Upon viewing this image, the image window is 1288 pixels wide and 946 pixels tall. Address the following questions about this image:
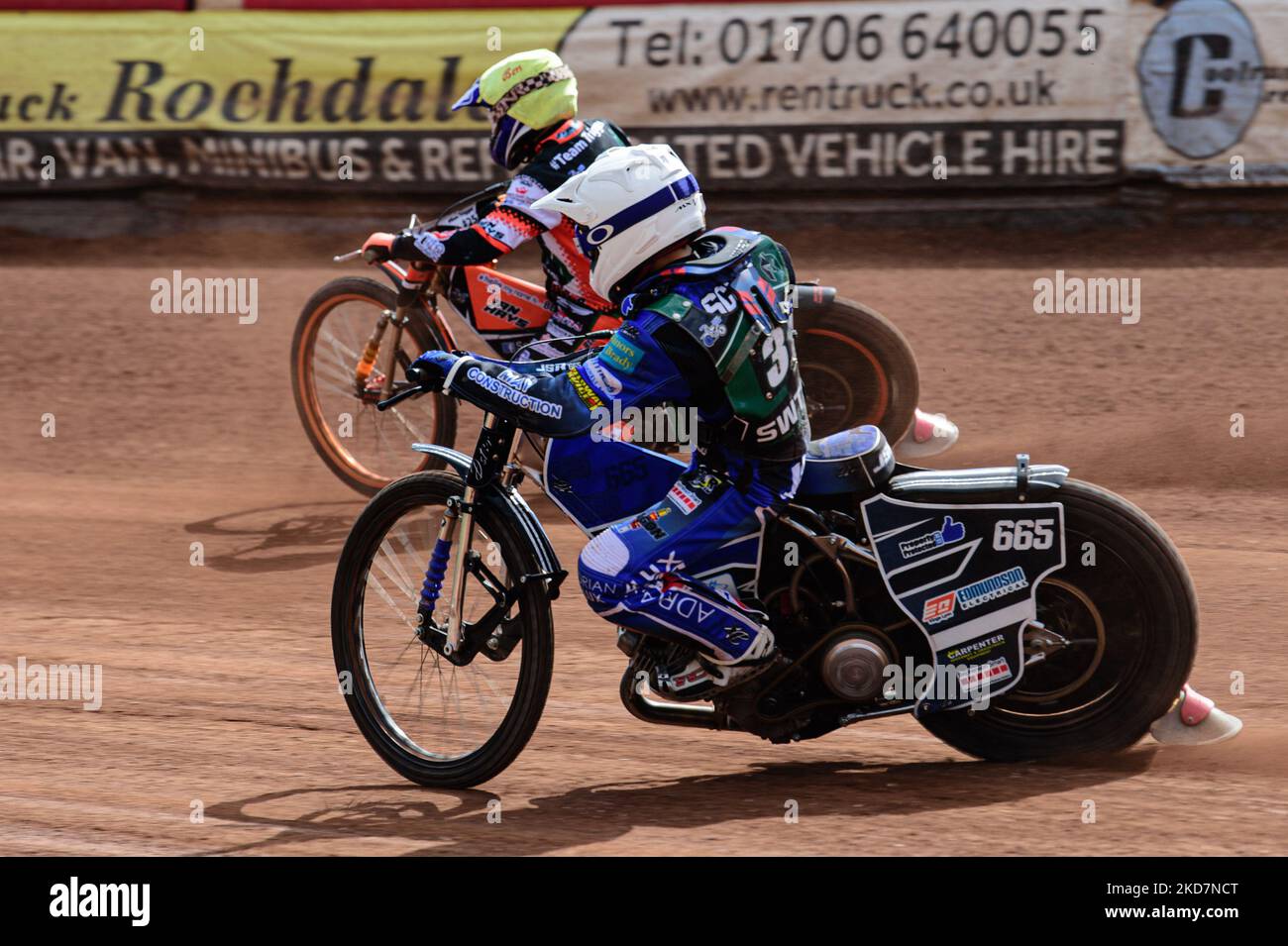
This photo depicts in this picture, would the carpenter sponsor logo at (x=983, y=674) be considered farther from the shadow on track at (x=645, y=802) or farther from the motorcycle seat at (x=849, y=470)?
the motorcycle seat at (x=849, y=470)

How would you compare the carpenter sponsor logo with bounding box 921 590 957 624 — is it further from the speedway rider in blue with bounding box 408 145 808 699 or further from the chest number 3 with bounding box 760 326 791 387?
the chest number 3 with bounding box 760 326 791 387

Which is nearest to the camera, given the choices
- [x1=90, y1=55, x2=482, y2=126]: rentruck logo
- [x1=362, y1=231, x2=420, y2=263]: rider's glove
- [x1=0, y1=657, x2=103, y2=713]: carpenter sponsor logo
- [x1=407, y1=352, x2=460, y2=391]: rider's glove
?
[x1=407, y1=352, x2=460, y2=391]: rider's glove

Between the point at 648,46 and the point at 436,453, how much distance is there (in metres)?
9.27

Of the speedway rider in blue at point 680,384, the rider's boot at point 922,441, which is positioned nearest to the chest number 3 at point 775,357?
the speedway rider in blue at point 680,384

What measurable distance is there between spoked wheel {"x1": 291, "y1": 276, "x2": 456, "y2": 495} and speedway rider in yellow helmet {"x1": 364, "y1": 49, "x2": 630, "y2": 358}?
93 centimetres

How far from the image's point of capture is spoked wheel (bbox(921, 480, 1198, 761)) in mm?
4945

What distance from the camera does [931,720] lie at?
520 cm

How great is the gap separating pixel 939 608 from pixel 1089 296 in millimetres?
7230

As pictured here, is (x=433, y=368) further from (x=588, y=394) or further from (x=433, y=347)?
(x=433, y=347)

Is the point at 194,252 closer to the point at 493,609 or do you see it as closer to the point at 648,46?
the point at 648,46

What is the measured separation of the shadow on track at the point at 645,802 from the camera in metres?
4.91

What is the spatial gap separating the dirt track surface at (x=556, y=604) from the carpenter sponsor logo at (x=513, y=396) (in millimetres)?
1250

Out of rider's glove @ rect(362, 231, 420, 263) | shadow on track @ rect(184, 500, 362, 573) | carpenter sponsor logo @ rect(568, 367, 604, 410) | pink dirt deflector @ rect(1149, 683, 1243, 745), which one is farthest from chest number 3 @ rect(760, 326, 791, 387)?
shadow on track @ rect(184, 500, 362, 573)

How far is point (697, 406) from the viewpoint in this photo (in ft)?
16.0
